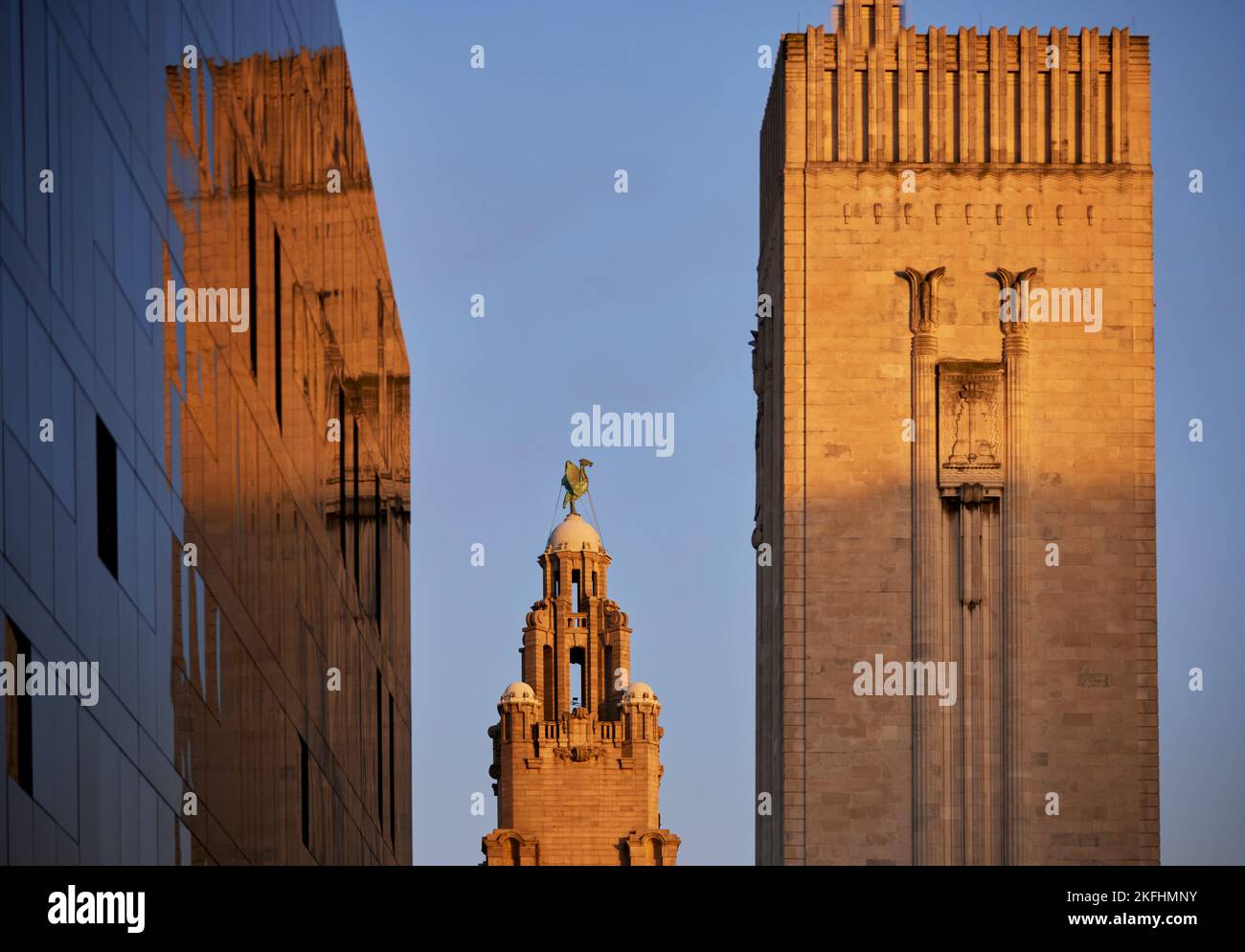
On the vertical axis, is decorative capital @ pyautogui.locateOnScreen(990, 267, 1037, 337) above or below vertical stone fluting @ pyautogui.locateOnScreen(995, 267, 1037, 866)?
above

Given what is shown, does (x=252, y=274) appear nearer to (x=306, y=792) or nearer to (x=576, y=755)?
(x=306, y=792)

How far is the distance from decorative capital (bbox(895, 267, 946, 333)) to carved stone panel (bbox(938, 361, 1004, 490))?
1.03 meters

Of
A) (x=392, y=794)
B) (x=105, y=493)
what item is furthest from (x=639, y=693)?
(x=105, y=493)

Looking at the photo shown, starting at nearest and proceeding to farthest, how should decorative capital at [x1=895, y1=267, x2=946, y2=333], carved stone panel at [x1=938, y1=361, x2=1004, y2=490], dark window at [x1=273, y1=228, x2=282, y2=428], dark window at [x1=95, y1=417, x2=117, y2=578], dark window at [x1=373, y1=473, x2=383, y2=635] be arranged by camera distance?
dark window at [x1=95, y1=417, x2=117, y2=578]
dark window at [x1=273, y1=228, x2=282, y2=428]
carved stone panel at [x1=938, y1=361, x2=1004, y2=490]
decorative capital at [x1=895, y1=267, x2=946, y2=333]
dark window at [x1=373, y1=473, x2=383, y2=635]

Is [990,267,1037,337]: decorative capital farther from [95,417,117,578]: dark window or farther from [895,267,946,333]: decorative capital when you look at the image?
[95,417,117,578]: dark window

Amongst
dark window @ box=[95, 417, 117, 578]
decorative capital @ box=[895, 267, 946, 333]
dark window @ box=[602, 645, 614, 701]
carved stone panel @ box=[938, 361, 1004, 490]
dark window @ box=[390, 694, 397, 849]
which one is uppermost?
decorative capital @ box=[895, 267, 946, 333]

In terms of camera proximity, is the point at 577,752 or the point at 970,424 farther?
the point at 577,752

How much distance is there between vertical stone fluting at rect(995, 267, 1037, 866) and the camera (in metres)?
65.1

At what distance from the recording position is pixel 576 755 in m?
148

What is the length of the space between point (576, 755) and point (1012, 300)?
274ft

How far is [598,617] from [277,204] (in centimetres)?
10614

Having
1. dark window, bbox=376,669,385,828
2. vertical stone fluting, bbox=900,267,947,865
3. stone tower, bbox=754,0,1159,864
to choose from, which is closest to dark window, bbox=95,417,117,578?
stone tower, bbox=754,0,1159,864
